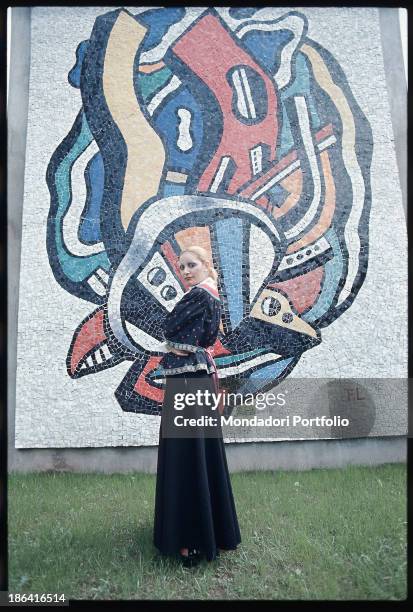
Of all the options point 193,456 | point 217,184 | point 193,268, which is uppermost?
point 217,184

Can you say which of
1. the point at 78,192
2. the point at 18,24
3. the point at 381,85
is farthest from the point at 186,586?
the point at 18,24

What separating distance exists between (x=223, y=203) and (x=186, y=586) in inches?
124

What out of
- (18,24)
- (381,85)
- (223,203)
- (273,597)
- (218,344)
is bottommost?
(273,597)

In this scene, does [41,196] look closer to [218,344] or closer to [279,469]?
[218,344]

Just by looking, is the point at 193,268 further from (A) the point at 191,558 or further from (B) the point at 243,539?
(B) the point at 243,539

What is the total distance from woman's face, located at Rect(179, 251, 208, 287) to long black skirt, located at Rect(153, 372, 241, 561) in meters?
0.55

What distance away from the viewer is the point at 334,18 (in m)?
4.80

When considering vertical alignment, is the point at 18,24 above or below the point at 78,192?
above

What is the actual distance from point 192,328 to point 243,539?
148 centimetres

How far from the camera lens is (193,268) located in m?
2.95

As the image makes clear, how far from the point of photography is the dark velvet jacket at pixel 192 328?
113 inches

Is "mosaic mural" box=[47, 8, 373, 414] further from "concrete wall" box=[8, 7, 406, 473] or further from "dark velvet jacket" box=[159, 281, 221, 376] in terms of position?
"dark velvet jacket" box=[159, 281, 221, 376]

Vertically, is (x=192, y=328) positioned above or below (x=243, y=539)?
above

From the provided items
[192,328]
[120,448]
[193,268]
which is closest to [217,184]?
[193,268]
